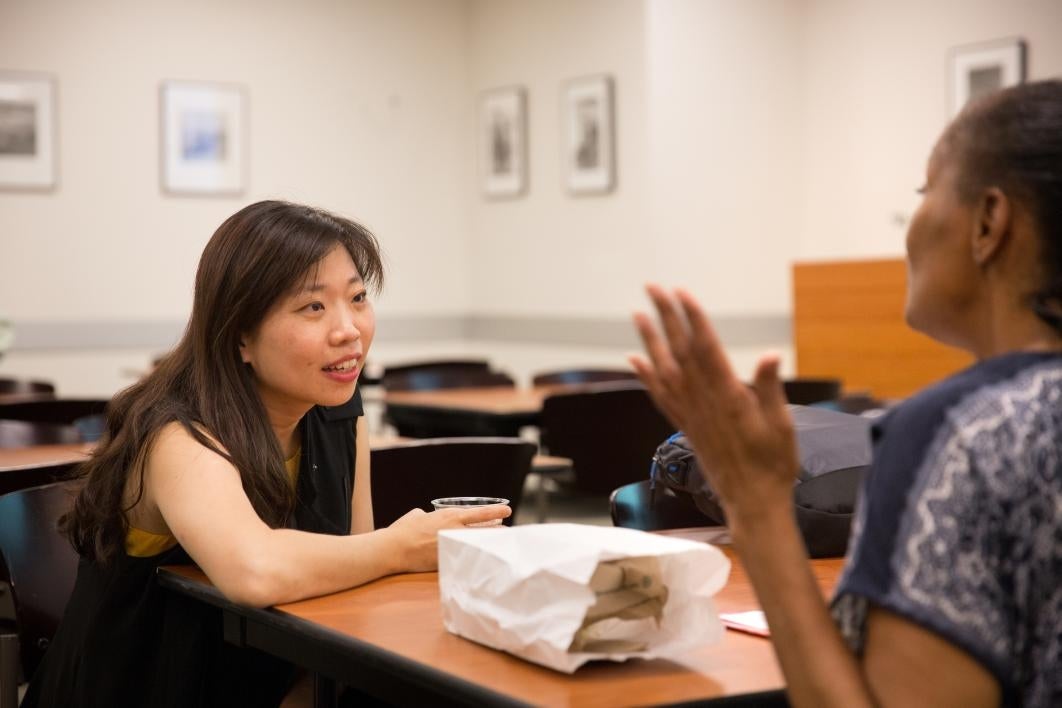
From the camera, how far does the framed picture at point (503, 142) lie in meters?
9.19

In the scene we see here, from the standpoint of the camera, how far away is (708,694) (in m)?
1.40

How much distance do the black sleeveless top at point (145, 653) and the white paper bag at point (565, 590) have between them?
2.18 ft

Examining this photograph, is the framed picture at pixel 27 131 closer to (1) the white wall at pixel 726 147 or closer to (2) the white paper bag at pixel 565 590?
Answer: (1) the white wall at pixel 726 147

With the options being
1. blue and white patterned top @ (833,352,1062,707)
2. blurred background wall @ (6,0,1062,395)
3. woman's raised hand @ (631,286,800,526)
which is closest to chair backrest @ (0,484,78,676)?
woman's raised hand @ (631,286,800,526)

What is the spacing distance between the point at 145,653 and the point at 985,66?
6360mm

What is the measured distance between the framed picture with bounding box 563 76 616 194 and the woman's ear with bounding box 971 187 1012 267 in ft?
23.8

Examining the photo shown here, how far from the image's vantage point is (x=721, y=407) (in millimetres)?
1201

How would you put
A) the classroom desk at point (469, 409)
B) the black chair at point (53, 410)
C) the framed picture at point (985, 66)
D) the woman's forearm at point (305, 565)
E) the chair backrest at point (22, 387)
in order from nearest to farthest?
the woman's forearm at point (305, 565) < the black chair at point (53, 410) < the classroom desk at point (469, 409) < the chair backrest at point (22, 387) < the framed picture at point (985, 66)

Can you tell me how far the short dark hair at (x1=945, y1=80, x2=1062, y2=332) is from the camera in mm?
1187

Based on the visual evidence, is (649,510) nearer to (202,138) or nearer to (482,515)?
(482,515)

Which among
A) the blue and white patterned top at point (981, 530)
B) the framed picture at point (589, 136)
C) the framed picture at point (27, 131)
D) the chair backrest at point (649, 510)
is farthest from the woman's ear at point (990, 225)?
the framed picture at point (27, 131)

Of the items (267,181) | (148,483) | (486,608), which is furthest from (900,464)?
(267,181)

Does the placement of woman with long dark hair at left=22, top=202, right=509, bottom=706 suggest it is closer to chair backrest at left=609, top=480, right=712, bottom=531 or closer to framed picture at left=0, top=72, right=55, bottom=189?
chair backrest at left=609, top=480, right=712, bottom=531

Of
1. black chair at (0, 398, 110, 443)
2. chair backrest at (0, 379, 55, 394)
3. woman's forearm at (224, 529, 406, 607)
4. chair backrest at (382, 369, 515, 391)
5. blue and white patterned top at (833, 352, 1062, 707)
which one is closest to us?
blue and white patterned top at (833, 352, 1062, 707)
